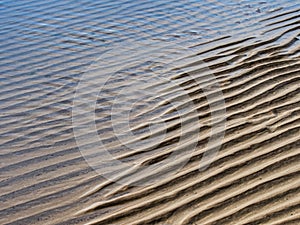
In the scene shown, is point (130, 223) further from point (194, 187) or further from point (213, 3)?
point (213, 3)

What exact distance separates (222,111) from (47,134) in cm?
119

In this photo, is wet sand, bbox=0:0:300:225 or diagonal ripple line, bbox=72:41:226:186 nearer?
wet sand, bbox=0:0:300:225

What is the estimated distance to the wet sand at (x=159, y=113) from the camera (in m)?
2.75

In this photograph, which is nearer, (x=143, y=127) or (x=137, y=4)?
(x=143, y=127)

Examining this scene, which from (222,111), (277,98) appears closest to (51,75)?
(222,111)

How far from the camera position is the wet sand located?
2.75 meters

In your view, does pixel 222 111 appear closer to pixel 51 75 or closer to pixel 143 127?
pixel 143 127

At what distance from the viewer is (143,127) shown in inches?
138

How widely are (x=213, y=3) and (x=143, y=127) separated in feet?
9.63

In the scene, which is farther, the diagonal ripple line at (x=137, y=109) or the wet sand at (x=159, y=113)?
the diagonal ripple line at (x=137, y=109)

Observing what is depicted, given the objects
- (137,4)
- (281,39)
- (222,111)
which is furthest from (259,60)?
(137,4)

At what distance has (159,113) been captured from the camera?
3.67 m

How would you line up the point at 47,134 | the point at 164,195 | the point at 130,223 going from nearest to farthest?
the point at 130,223
the point at 164,195
the point at 47,134

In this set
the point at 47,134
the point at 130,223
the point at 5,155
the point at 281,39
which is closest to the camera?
the point at 130,223
